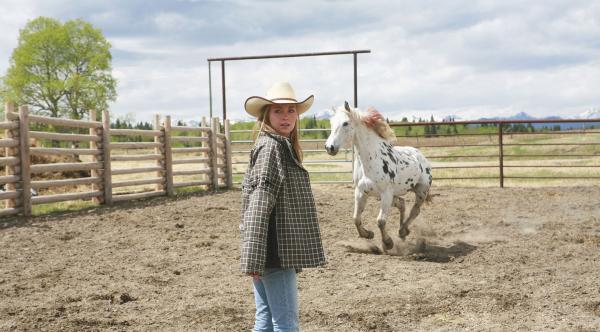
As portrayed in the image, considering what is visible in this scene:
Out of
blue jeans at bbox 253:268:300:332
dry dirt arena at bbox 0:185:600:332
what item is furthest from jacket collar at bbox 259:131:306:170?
dry dirt arena at bbox 0:185:600:332

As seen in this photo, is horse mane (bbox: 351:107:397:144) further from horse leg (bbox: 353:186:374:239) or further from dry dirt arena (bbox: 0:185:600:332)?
dry dirt arena (bbox: 0:185:600:332)

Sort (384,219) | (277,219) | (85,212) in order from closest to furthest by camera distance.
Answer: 1. (277,219)
2. (384,219)
3. (85,212)

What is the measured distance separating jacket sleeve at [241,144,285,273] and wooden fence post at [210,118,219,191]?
38.2ft

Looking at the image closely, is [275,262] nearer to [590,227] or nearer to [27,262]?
[27,262]

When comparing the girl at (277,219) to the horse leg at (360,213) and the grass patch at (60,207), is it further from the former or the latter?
the grass patch at (60,207)

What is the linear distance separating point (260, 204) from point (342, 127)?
4.03m

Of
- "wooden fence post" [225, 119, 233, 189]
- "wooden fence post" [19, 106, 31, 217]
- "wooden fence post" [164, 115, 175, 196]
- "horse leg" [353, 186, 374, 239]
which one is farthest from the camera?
"wooden fence post" [225, 119, 233, 189]

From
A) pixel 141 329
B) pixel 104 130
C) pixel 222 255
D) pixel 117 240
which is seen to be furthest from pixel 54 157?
pixel 141 329

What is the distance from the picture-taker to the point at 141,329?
12.6ft

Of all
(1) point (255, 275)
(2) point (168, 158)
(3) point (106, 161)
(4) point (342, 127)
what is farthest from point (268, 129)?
(2) point (168, 158)

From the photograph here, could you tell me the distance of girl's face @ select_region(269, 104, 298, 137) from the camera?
2.63 metres

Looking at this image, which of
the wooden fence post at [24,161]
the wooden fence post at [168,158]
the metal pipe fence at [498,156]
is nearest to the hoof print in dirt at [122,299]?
the metal pipe fence at [498,156]

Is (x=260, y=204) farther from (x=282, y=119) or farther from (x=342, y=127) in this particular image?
(x=342, y=127)

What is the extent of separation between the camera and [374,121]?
6602mm
